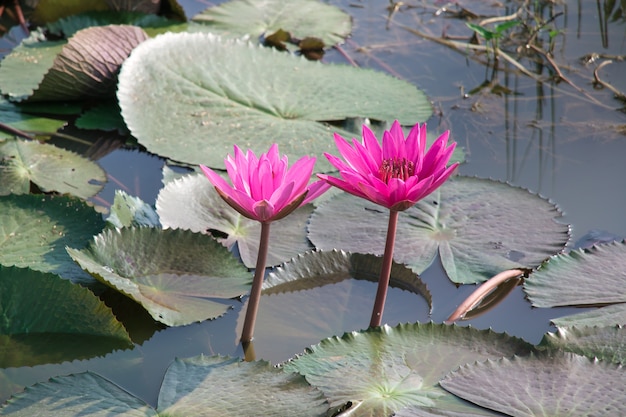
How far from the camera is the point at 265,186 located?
1.73m

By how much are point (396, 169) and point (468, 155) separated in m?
1.21

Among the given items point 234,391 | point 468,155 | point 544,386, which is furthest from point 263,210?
point 468,155

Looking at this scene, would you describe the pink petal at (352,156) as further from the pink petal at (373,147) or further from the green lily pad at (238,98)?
the green lily pad at (238,98)

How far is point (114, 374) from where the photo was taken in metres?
1.92

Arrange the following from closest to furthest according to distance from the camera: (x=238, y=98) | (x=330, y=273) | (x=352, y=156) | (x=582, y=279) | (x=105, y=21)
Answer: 1. (x=352, y=156)
2. (x=582, y=279)
3. (x=330, y=273)
4. (x=238, y=98)
5. (x=105, y=21)

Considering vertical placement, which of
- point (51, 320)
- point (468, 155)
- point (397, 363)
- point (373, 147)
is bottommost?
point (51, 320)

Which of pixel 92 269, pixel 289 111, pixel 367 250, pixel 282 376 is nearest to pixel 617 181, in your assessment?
pixel 367 250

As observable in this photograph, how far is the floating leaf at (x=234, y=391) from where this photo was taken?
1663mm

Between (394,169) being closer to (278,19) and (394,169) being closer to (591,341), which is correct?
(591,341)

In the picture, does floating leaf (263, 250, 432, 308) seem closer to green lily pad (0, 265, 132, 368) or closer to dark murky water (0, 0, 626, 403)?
dark murky water (0, 0, 626, 403)

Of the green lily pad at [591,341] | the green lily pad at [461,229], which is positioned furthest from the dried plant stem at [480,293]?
the green lily pad at [591,341]

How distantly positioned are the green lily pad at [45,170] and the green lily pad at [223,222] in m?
0.36

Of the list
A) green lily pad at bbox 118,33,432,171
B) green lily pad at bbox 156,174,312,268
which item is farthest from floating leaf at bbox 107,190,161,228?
green lily pad at bbox 118,33,432,171

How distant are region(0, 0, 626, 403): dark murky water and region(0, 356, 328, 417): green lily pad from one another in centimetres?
14
